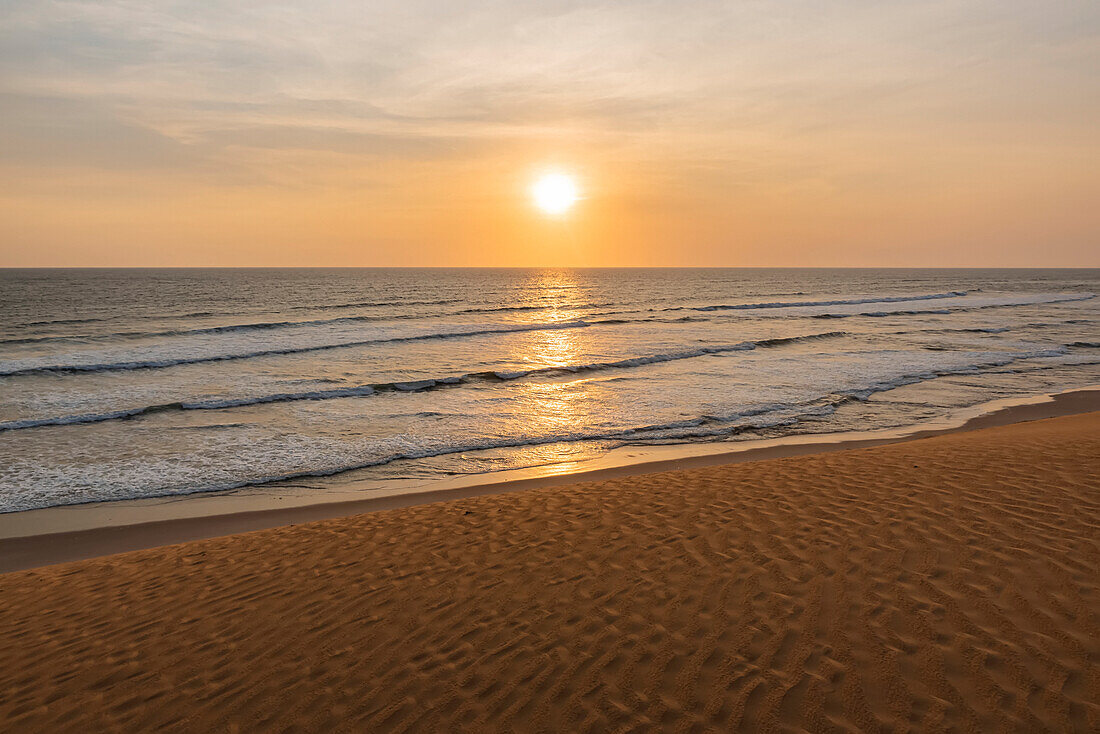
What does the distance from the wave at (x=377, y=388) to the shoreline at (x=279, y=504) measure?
7.45 meters

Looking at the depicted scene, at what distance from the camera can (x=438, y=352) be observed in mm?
29172

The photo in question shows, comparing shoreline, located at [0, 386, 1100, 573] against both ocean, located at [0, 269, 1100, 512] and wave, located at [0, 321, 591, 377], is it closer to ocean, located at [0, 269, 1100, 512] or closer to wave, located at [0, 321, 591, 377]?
ocean, located at [0, 269, 1100, 512]

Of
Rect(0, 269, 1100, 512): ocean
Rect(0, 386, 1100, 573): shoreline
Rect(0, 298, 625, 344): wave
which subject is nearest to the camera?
Rect(0, 386, 1100, 573): shoreline

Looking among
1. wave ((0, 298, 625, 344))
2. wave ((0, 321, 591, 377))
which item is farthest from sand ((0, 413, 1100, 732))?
wave ((0, 298, 625, 344))

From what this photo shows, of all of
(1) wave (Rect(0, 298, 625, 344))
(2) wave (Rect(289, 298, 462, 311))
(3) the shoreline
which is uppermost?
(2) wave (Rect(289, 298, 462, 311))

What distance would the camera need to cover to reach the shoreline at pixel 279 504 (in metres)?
8.82

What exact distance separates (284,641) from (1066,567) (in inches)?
282

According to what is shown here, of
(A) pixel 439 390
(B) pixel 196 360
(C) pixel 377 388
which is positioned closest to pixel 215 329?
(B) pixel 196 360

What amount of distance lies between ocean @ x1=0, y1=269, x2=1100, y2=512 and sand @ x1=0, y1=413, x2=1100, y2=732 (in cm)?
471

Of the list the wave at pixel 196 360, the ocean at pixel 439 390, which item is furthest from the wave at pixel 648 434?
the wave at pixel 196 360

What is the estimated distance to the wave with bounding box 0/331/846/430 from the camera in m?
16.3

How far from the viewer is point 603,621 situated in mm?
5465

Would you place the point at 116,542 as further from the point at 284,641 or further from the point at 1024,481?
the point at 1024,481

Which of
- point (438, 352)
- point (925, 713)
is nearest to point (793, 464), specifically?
point (925, 713)
